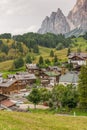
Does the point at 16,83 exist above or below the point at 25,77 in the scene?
below

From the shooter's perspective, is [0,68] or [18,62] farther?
[0,68]

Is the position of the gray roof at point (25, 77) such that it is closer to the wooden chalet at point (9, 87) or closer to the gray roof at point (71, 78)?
the wooden chalet at point (9, 87)

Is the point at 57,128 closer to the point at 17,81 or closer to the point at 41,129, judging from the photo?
the point at 41,129

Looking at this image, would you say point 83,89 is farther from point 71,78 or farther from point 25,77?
point 25,77

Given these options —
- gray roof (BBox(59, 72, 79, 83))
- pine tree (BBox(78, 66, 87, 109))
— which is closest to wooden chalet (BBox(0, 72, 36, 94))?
gray roof (BBox(59, 72, 79, 83))

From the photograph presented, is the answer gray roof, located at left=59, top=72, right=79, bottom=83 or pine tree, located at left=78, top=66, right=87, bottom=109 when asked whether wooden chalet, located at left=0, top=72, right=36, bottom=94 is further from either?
pine tree, located at left=78, top=66, right=87, bottom=109

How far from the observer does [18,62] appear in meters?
168

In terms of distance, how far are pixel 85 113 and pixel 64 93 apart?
24.2ft

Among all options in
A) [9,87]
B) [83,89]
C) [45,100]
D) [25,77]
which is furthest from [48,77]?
[83,89]

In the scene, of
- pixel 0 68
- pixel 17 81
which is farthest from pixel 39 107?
pixel 0 68

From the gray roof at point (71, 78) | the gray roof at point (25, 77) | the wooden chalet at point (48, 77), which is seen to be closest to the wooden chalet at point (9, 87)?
the gray roof at point (25, 77)

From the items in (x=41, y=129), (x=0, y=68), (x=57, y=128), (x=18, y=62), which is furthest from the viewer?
(x=0, y=68)

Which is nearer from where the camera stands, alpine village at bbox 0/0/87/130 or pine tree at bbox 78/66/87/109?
alpine village at bbox 0/0/87/130

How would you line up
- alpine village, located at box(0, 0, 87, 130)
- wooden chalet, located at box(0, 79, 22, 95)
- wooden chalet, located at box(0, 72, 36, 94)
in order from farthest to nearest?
wooden chalet, located at box(0, 72, 36, 94)
wooden chalet, located at box(0, 79, 22, 95)
alpine village, located at box(0, 0, 87, 130)
